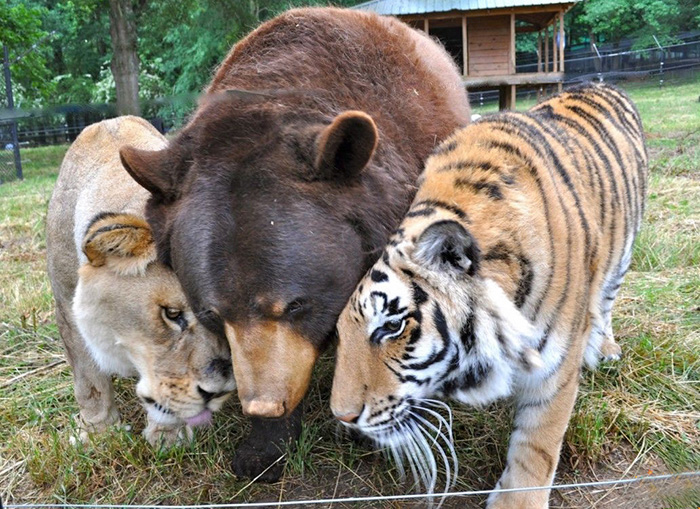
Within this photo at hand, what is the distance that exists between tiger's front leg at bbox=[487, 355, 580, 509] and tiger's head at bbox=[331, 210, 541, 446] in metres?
0.31

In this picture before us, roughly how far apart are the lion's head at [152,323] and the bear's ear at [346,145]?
83 cm

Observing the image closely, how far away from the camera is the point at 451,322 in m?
2.26

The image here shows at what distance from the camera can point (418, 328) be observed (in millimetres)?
2256

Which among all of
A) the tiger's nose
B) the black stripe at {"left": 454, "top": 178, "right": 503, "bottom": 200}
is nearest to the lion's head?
the tiger's nose

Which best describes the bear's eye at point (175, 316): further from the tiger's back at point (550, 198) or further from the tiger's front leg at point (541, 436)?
the tiger's front leg at point (541, 436)

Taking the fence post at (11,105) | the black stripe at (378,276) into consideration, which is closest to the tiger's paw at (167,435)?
the black stripe at (378,276)

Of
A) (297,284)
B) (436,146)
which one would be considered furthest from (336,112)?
(297,284)

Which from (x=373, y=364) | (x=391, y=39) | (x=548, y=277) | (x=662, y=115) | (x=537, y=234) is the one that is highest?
(x=391, y=39)

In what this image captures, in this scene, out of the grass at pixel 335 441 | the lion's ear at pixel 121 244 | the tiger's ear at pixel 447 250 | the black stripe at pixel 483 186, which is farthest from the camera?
the grass at pixel 335 441

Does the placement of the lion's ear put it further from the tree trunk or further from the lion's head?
the tree trunk

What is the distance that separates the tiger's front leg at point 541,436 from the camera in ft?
8.59

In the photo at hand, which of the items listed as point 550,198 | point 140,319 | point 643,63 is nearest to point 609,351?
point 550,198

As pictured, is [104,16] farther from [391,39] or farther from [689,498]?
[689,498]

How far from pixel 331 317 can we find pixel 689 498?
4.26 ft
